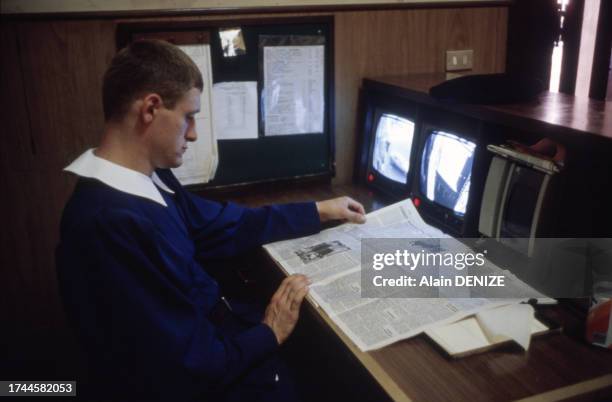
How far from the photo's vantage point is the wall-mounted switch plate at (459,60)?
2207mm

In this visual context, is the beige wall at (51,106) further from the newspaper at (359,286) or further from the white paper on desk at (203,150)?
the newspaper at (359,286)

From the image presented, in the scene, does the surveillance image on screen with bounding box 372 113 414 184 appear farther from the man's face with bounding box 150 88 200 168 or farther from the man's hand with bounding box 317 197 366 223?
the man's face with bounding box 150 88 200 168

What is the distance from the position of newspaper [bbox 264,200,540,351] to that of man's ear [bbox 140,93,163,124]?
19.5 inches

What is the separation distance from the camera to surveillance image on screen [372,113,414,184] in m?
1.85

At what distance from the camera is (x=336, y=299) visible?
48.9 inches

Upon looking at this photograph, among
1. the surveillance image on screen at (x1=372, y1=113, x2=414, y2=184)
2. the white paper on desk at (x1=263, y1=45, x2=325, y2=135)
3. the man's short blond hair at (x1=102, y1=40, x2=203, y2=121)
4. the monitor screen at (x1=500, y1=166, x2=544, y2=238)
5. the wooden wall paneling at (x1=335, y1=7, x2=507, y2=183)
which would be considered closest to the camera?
the man's short blond hair at (x1=102, y1=40, x2=203, y2=121)

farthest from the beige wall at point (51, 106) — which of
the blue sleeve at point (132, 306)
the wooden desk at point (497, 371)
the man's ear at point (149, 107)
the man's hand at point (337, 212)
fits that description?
the wooden desk at point (497, 371)

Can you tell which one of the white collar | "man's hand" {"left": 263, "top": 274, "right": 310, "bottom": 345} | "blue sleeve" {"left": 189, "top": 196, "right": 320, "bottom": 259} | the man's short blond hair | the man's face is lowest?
"man's hand" {"left": 263, "top": 274, "right": 310, "bottom": 345}

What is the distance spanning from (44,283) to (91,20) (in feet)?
2.92

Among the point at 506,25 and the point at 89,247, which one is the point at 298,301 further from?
the point at 506,25

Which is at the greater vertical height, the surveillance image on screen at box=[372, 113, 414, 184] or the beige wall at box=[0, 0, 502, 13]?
the beige wall at box=[0, 0, 502, 13]

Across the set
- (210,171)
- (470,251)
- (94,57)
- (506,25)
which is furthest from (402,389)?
(506,25)

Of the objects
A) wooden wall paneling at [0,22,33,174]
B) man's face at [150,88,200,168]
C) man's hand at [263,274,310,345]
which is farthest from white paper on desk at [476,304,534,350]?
wooden wall paneling at [0,22,33,174]

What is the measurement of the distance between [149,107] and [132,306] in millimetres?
427
